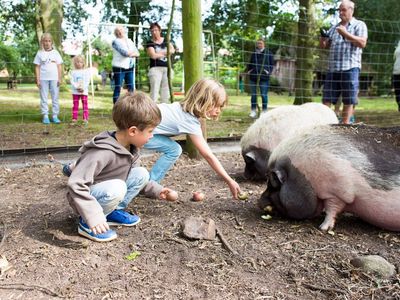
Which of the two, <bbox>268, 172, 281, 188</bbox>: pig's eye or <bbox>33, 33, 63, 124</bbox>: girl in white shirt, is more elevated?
<bbox>33, 33, 63, 124</bbox>: girl in white shirt

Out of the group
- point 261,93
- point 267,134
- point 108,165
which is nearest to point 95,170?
point 108,165

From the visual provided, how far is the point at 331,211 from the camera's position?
306 cm

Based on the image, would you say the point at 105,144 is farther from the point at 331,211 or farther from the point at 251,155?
the point at 251,155

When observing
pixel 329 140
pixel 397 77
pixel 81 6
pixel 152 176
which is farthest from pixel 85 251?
pixel 81 6

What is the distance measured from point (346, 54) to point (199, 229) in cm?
455

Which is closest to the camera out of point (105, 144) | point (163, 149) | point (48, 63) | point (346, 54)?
point (105, 144)

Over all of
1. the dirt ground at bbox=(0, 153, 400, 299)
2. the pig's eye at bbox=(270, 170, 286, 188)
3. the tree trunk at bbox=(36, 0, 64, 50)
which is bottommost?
the dirt ground at bbox=(0, 153, 400, 299)

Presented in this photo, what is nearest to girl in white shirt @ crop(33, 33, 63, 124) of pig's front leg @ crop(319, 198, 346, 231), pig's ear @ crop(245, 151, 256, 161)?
pig's ear @ crop(245, 151, 256, 161)

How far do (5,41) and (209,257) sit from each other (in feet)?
26.8

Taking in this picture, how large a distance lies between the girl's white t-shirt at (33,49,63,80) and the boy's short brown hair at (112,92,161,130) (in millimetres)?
5362

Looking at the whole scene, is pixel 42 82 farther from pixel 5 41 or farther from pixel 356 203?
pixel 356 203

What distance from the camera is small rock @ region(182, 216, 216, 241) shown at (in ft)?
A: 9.43

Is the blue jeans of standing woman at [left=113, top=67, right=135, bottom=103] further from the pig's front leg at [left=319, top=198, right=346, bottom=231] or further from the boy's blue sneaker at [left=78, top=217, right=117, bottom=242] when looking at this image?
the pig's front leg at [left=319, top=198, right=346, bottom=231]

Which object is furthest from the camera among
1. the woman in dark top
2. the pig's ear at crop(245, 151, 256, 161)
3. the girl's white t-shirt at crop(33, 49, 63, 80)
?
the woman in dark top
